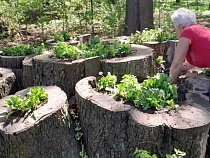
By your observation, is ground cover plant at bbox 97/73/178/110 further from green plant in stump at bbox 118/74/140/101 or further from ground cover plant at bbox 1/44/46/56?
ground cover plant at bbox 1/44/46/56

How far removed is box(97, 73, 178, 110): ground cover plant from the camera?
9.77 feet

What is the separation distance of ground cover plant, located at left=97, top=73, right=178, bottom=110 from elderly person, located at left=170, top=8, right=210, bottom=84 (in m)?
0.45

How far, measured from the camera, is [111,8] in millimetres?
8906

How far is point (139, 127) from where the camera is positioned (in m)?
2.78

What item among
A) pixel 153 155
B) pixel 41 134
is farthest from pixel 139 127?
pixel 41 134

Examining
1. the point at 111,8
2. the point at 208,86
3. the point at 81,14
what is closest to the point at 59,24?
the point at 81,14

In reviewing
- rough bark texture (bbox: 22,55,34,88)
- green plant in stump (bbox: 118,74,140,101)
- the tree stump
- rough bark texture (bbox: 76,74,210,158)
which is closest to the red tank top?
rough bark texture (bbox: 76,74,210,158)

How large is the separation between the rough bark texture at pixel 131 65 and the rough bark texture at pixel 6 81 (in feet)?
3.73

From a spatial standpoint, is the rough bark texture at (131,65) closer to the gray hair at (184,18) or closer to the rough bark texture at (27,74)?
the gray hair at (184,18)

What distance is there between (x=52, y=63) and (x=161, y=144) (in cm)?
170

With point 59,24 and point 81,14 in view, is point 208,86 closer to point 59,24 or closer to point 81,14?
point 81,14

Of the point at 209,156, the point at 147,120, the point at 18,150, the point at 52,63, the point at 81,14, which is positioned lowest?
the point at 209,156

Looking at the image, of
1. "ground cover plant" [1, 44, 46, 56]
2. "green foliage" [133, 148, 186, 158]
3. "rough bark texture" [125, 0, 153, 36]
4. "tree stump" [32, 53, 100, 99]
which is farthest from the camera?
"rough bark texture" [125, 0, 153, 36]

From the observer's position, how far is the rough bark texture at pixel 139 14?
7.32 meters
